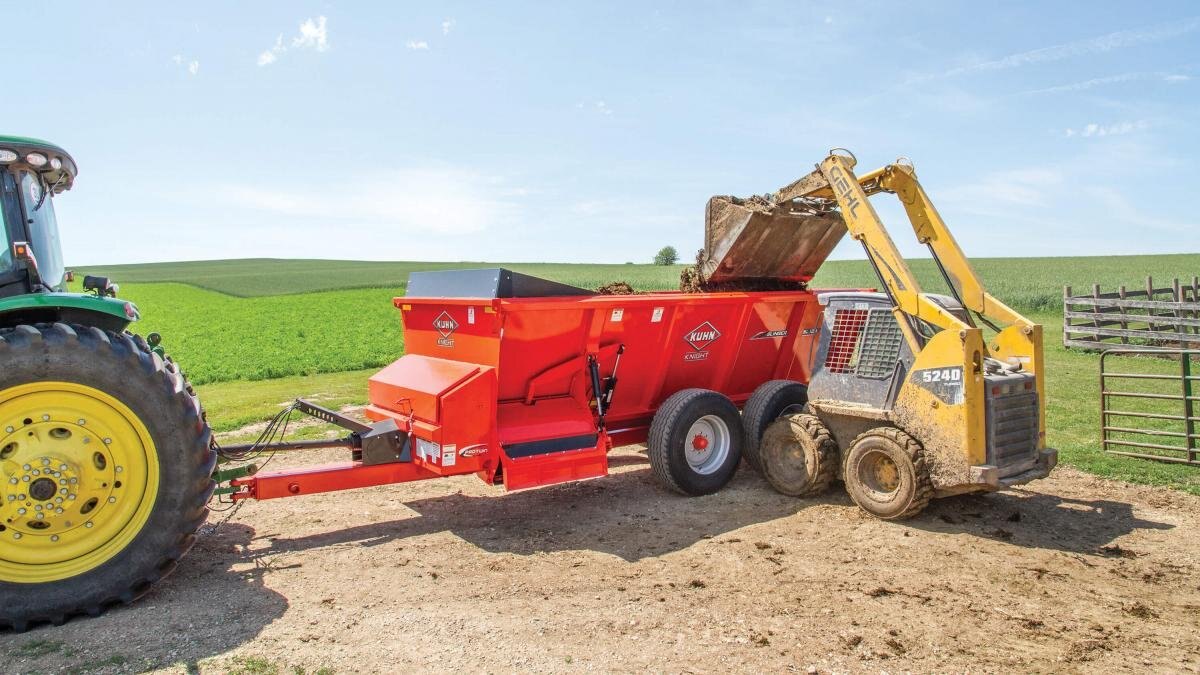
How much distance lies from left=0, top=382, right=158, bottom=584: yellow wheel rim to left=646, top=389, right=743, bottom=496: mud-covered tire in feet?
13.1

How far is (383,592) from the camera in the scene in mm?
5023

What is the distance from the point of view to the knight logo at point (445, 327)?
6.91 metres

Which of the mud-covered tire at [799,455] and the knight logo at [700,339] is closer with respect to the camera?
the mud-covered tire at [799,455]

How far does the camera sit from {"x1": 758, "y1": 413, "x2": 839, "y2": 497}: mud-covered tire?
7035 millimetres

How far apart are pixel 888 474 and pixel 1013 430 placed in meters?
1.02

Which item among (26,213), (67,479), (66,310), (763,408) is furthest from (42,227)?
(763,408)

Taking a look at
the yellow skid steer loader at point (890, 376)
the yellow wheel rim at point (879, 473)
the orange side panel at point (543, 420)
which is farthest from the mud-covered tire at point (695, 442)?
the yellow wheel rim at point (879, 473)

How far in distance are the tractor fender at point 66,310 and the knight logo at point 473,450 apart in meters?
2.39

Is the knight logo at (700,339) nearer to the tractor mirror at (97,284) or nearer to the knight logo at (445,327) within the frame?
the knight logo at (445,327)

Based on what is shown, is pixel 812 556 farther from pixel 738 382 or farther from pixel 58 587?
pixel 58 587

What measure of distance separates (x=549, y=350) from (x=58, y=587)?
12.1ft

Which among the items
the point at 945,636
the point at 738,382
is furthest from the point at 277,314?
the point at 945,636

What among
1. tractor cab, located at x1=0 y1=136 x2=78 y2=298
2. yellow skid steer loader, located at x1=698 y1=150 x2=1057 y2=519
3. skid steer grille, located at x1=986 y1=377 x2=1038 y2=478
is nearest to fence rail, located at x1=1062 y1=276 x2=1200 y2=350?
yellow skid steer loader, located at x1=698 y1=150 x2=1057 y2=519

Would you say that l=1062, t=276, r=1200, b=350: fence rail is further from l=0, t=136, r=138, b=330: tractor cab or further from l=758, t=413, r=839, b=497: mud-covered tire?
l=0, t=136, r=138, b=330: tractor cab
